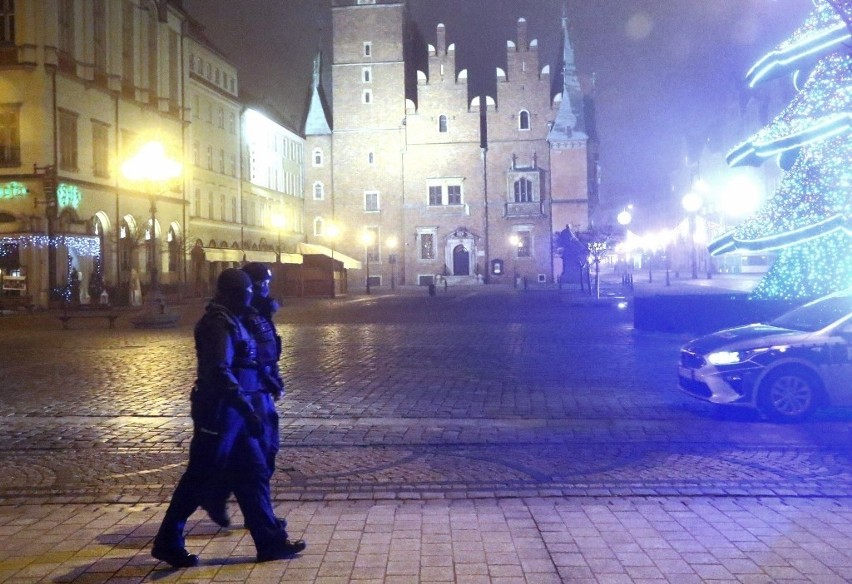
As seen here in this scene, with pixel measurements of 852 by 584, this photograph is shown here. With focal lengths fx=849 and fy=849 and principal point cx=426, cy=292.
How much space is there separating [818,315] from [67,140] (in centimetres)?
3486

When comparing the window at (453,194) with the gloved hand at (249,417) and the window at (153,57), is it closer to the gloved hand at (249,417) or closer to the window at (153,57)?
the window at (153,57)

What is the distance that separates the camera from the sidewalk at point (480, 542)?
15.2 ft

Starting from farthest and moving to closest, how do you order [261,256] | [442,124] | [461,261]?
[461,261] < [442,124] < [261,256]

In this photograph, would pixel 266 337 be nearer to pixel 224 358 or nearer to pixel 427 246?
pixel 224 358

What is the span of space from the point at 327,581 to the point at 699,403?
7.09m

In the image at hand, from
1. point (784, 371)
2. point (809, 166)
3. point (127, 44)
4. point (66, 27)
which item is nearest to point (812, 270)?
point (809, 166)

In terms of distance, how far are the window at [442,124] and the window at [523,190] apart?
688 centimetres

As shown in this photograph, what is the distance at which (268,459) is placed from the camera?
521cm

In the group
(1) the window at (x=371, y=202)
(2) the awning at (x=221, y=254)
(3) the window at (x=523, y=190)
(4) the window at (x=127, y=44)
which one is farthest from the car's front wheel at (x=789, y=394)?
(1) the window at (x=371, y=202)

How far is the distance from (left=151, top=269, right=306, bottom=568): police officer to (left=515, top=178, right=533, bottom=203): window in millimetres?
61955

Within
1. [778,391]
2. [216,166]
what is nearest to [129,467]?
[778,391]

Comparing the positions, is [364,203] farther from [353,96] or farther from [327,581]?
[327,581]

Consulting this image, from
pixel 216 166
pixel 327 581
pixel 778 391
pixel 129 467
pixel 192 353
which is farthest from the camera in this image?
pixel 216 166

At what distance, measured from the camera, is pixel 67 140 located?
37.3m
